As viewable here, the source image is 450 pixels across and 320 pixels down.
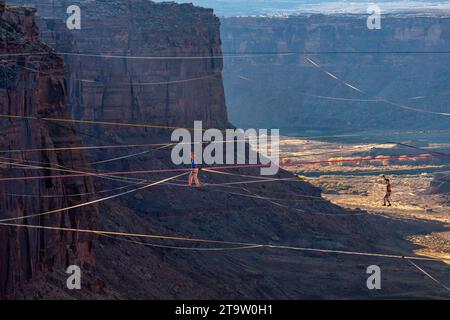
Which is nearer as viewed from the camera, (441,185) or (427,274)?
(427,274)

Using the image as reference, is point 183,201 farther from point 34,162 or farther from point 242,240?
point 34,162

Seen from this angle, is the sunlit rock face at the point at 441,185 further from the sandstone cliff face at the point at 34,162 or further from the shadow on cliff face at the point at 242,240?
the sandstone cliff face at the point at 34,162

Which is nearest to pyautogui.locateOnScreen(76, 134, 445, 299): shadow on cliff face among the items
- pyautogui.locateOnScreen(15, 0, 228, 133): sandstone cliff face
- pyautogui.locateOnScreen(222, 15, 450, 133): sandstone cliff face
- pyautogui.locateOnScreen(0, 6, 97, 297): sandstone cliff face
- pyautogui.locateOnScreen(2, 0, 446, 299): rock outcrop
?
pyautogui.locateOnScreen(2, 0, 446, 299): rock outcrop

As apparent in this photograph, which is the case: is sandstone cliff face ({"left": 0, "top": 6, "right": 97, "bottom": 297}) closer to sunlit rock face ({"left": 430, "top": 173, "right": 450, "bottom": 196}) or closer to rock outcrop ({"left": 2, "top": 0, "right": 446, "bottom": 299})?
rock outcrop ({"left": 2, "top": 0, "right": 446, "bottom": 299})

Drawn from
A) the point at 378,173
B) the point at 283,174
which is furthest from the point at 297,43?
the point at 283,174

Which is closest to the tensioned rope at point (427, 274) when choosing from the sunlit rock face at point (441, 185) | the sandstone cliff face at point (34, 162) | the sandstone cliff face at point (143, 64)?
the sandstone cliff face at point (143, 64)

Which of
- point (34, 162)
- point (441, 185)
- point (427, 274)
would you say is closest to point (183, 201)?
point (427, 274)
